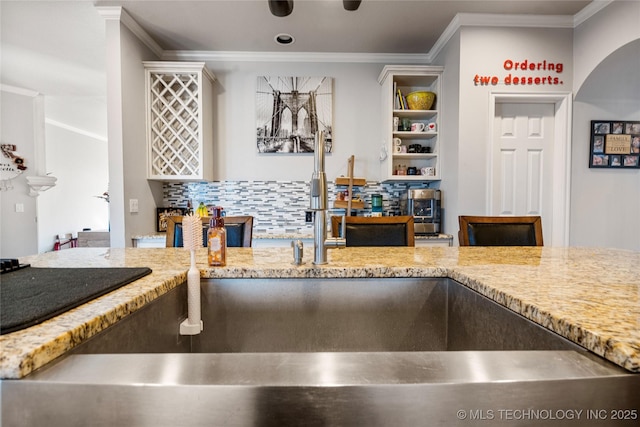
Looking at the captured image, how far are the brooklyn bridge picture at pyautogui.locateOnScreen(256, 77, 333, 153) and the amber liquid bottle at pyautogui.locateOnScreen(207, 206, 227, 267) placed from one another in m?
2.44

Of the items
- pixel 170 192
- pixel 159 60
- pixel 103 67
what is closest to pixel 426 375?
pixel 170 192

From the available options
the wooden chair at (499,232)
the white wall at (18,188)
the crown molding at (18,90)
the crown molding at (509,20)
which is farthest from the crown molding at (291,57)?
the white wall at (18,188)

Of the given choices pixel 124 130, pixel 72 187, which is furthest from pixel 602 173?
pixel 72 187

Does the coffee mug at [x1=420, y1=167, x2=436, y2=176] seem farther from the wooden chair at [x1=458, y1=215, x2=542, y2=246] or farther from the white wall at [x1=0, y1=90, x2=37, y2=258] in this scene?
the white wall at [x1=0, y1=90, x2=37, y2=258]

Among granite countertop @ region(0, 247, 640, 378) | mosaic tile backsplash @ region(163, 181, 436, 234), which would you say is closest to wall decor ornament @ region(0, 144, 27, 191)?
mosaic tile backsplash @ region(163, 181, 436, 234)

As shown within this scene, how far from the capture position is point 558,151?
2.80m

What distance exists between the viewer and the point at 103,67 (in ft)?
11.9

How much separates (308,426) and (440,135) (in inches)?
123

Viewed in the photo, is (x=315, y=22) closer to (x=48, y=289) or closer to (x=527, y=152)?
(x=527, y=152)

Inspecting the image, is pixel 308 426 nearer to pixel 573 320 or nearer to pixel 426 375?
pixel 426 375

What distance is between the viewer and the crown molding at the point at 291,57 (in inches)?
129

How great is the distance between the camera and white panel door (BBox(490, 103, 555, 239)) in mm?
2820

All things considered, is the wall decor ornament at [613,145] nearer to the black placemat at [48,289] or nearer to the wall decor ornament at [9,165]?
the black placemat at [48,289]

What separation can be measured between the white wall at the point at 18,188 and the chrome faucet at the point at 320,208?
538cm
